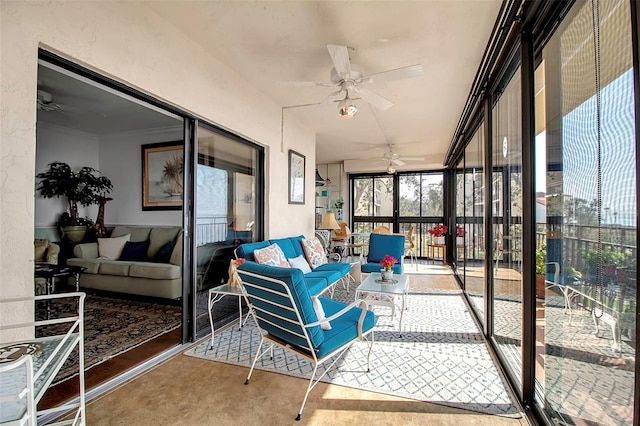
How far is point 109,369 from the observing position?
7.57 feet

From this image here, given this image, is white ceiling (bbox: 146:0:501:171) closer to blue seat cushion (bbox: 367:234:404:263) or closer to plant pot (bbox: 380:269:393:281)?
blue seat cushion (bbox: 367:234:404:263)

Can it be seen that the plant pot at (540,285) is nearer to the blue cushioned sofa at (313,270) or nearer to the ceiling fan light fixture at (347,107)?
the blue cushioned sofa at (313,270)

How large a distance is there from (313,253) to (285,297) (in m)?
2.69

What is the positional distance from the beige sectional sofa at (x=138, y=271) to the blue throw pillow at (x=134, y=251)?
0.06 m

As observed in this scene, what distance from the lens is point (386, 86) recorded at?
370cm

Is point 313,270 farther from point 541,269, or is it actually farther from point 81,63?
point 81,63

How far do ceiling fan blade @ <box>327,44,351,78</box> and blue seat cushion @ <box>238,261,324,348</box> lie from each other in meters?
1.69

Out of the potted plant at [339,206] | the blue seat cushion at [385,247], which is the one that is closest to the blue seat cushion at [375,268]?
the blue seat cushion at [385,247]

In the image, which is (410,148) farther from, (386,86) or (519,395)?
(519,395)

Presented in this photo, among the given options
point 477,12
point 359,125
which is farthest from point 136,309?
point 477,12

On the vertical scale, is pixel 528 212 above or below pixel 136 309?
above

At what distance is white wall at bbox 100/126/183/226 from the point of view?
5219mm

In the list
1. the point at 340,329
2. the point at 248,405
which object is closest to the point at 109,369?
the point at 248,405

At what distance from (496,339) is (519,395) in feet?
2.50
